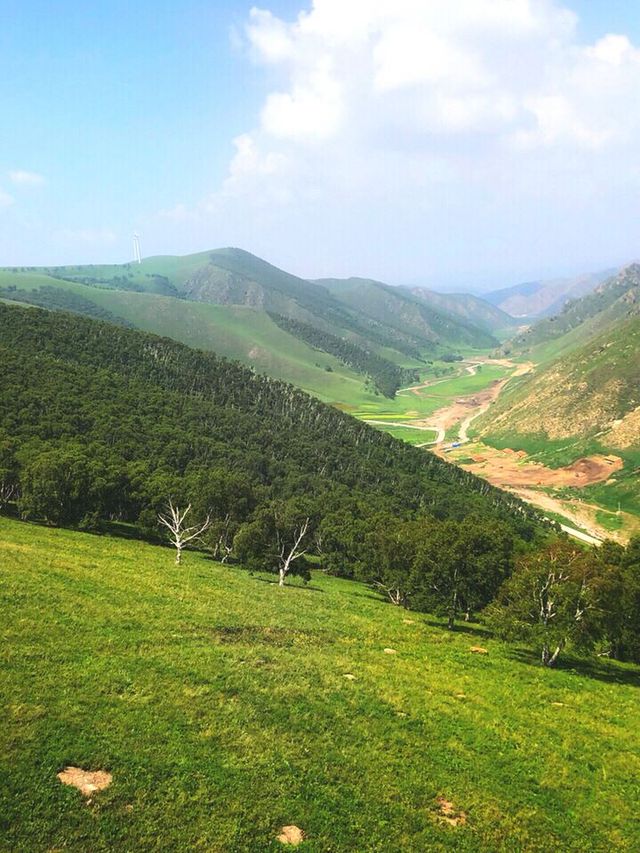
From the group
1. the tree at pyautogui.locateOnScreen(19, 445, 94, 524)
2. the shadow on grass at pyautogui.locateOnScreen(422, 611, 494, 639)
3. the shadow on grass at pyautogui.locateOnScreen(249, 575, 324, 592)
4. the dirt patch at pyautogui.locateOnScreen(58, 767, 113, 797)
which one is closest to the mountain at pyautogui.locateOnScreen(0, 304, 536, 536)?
the tree at pyautogui.locateOnScreen(19, 445, 94, 524)

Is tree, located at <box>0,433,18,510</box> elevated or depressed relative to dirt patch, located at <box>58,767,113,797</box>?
depressed

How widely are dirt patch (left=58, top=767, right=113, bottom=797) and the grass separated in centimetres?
31

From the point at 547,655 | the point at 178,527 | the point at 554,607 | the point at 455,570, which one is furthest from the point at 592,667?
the point at 178,527

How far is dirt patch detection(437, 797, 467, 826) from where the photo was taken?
20.9 m

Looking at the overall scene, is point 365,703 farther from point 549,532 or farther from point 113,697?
point 549,532

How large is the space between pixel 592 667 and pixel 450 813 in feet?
119

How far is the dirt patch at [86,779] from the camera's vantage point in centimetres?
1867

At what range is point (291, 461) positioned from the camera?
18138 centimetres

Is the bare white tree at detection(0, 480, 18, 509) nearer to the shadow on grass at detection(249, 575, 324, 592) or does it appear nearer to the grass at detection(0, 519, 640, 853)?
the shadow on grass at detection(249, 575, 324, 592)

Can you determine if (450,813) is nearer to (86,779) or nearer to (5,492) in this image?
(86,779)

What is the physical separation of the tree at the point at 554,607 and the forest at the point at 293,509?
0.15 m

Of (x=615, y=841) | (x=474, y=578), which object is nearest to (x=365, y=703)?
(x=615, y=841)

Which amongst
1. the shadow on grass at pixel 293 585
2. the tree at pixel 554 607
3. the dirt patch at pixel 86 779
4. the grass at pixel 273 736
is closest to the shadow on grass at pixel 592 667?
the tree at pixel 554 607

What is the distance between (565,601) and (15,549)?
53.6 meters
